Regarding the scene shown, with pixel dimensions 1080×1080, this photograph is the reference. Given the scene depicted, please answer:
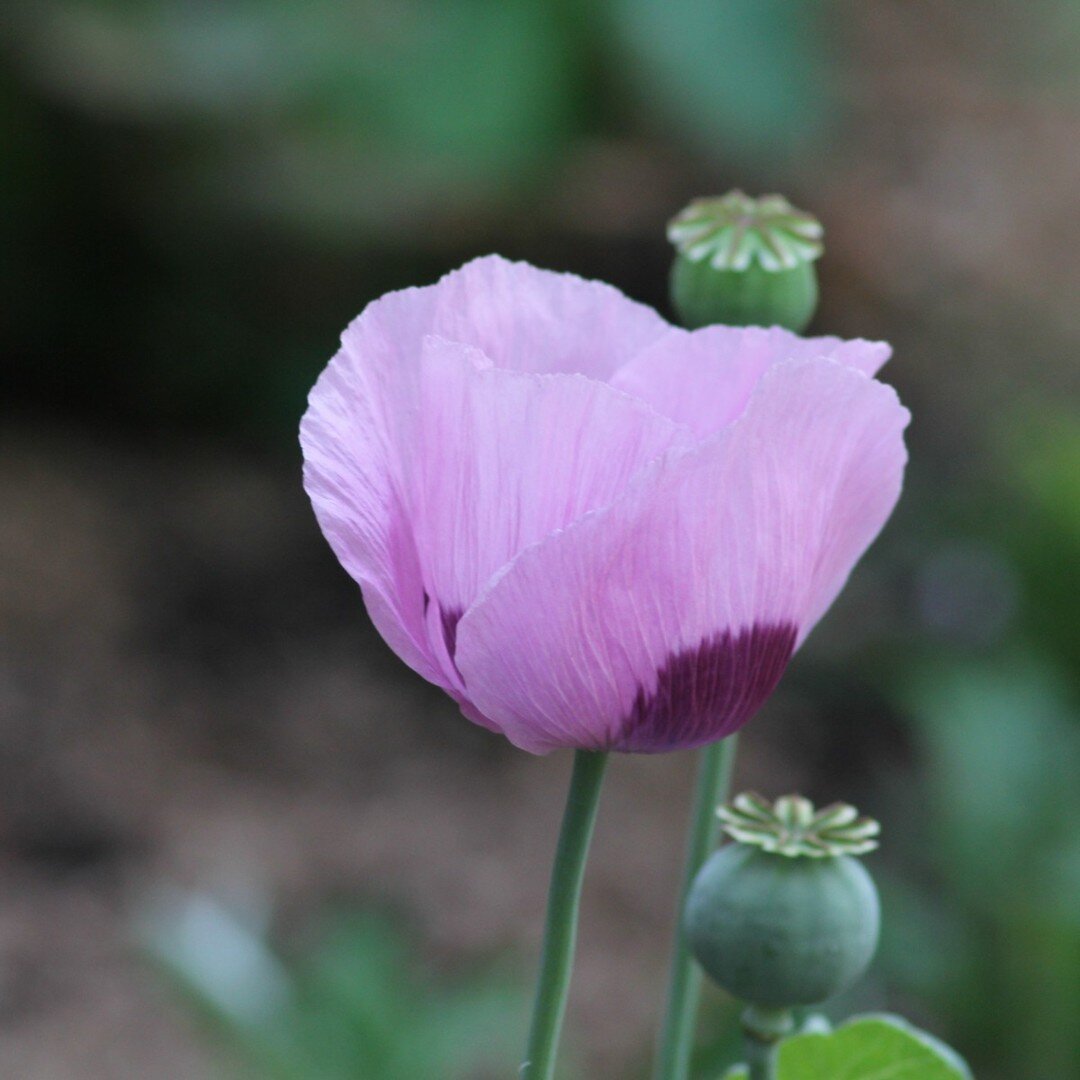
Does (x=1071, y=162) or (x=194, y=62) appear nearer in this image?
(x=194, y=62)

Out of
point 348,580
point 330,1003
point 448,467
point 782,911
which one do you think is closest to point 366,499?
point 448,467

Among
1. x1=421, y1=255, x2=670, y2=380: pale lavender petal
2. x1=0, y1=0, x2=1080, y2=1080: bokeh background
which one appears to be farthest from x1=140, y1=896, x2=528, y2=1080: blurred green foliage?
x1=421, y1=255, x2=670, y2=380: pale lavender petal

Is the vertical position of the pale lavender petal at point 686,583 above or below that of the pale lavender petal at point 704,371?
below

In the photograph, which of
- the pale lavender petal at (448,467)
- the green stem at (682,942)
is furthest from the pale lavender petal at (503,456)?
the green stem at (682,942)

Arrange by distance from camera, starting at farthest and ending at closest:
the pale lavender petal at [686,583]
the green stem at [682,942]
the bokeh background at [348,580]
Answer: the bokeh background at [348,580]
the green stem at [682,942]
the pale lavender petal at [686,583]

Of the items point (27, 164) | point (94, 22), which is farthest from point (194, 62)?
point (27, 164)

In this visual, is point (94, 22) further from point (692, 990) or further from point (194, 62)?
point (692, 990)

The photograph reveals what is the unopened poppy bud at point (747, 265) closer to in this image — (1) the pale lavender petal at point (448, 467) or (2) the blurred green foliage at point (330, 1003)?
(1) the pale lavender petal at point (448, 467)

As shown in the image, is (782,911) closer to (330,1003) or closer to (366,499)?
(366,499)
